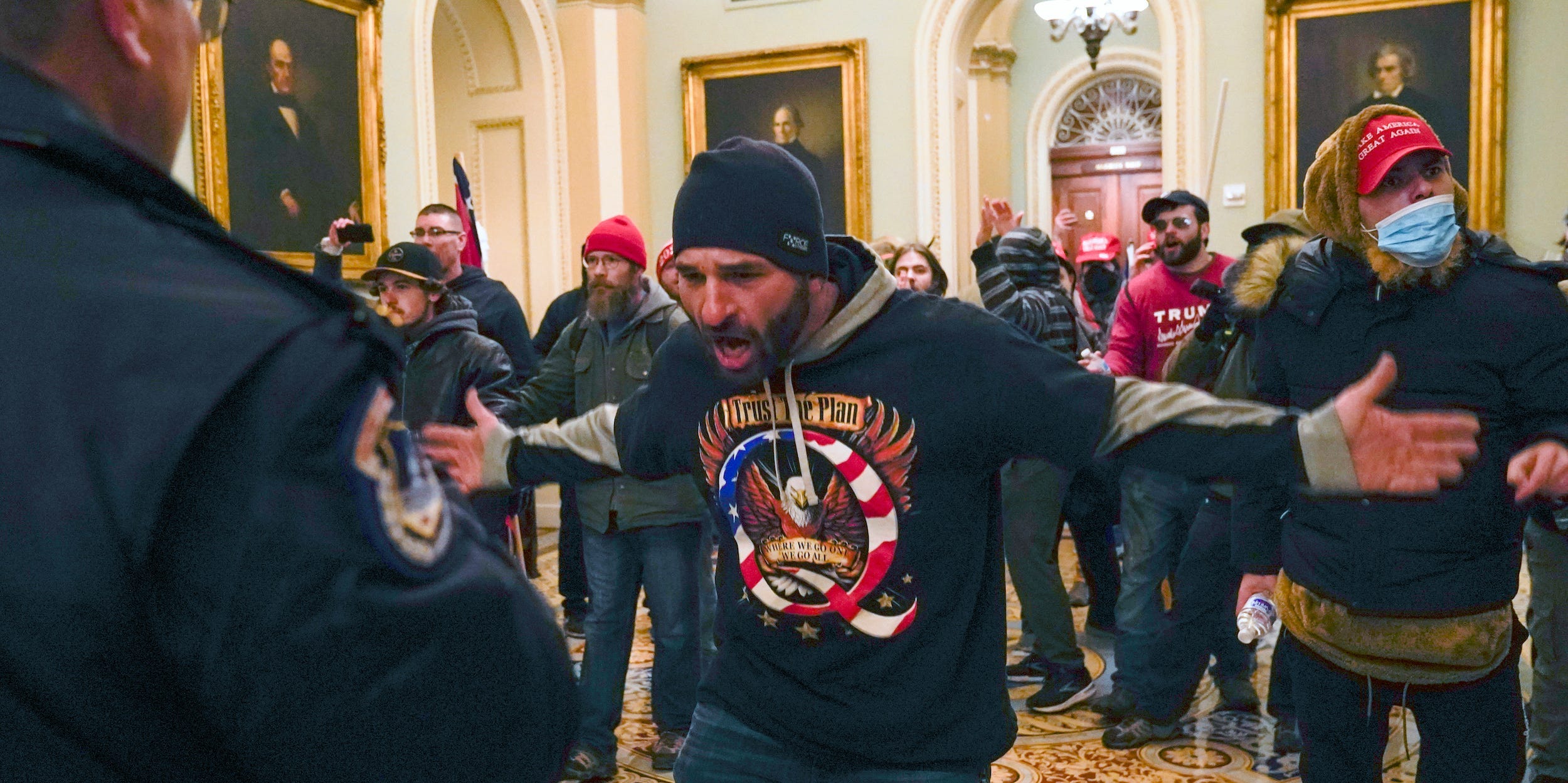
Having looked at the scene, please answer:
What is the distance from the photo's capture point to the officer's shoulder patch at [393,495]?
73cm

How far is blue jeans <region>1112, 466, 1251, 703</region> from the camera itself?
14.9 feet

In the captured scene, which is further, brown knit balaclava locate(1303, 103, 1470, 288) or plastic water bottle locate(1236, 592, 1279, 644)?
plastic water bottle locate(1236, 592, 1279, 644)

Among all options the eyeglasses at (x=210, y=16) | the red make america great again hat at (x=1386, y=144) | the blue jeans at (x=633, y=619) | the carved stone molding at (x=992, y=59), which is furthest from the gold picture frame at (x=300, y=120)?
the carved stone molding at (x=992, y=59)

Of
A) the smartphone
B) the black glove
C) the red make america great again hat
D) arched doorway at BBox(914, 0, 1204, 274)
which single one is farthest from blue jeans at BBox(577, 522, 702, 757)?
arched doorway at BBox(914, 0, 1204, 274)

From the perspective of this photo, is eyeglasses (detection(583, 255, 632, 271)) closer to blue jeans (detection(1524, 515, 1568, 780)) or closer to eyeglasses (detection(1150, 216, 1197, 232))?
eyeglasses (detection(1150, 216, 1197, 232))

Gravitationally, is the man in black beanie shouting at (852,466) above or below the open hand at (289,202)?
below

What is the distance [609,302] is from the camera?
446 cm

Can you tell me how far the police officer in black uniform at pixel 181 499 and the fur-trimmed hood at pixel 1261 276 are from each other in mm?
2273

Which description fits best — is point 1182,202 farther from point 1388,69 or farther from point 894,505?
point 1388,69

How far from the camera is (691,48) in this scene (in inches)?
396

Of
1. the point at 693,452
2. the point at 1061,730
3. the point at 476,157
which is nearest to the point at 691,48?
the point at 476,157

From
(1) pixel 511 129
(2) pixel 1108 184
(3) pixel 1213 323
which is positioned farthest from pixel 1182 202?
(2) pixel 1108 184

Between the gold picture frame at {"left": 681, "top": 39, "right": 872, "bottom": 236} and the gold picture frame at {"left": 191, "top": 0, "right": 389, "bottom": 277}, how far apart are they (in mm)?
3131

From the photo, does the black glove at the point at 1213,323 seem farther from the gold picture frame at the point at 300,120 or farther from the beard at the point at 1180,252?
the gold picture frame at the point at 300,120
